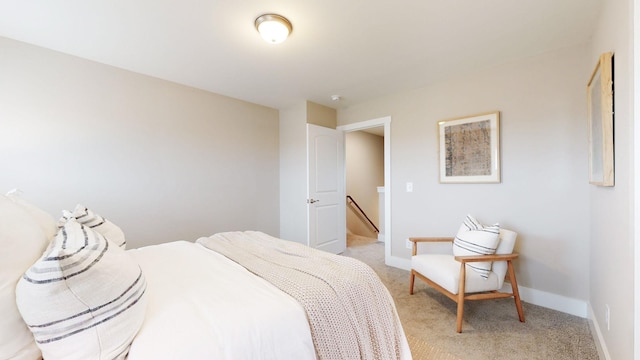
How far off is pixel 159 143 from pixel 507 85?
3751 mm

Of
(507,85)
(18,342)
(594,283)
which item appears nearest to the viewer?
(18,342)

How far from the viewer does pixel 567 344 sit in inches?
68.7

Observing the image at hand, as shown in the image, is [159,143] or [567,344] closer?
[567,344]

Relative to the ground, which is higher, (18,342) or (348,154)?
(348,154)

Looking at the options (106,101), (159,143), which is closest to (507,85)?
(159,143)

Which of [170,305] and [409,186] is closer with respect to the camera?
[170,305]

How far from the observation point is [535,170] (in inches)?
91.6

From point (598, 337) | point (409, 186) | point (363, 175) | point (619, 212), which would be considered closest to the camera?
point (619, 212)

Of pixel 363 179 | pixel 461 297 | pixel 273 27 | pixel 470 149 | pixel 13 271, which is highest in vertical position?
pixel 273 27

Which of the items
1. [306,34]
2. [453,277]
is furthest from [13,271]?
[453,277]

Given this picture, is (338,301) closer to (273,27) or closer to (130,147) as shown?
(273,27)

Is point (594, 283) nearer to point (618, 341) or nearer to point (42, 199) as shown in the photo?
point (618, 341)

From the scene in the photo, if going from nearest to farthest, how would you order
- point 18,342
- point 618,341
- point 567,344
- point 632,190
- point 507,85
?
point 18,342
point 632,190
point 618,341
point 567,344
point 507,85

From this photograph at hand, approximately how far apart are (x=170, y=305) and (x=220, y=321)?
0.85 ft
